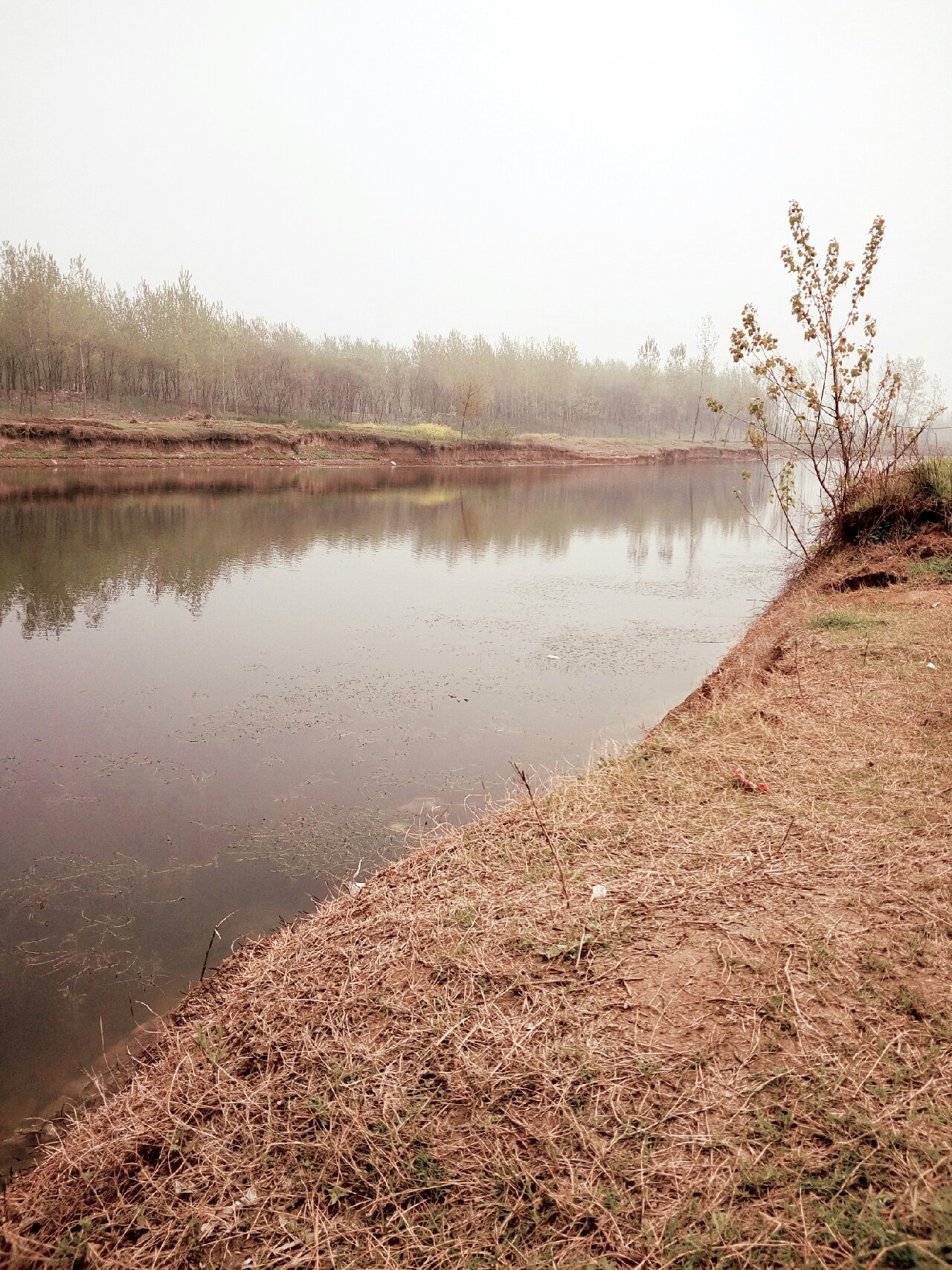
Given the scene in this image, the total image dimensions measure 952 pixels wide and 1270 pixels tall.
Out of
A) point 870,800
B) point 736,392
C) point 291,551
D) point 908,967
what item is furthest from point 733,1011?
point 736,392

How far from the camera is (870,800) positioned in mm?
4809

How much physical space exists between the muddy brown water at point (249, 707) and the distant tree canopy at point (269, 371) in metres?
39.0

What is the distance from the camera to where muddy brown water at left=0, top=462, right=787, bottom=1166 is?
16.0ft

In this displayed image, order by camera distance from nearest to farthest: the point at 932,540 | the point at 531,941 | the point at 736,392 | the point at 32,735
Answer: the point at 531,941 < the point at 32,735 < the point at 932,540 < the point at 736,392

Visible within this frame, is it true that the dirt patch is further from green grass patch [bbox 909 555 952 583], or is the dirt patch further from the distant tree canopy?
the distant tree canopy

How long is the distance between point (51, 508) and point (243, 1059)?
2454cm

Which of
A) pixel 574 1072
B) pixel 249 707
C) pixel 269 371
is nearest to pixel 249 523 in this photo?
pixel 249 707

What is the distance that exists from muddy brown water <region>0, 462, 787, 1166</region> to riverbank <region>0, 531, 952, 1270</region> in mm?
795

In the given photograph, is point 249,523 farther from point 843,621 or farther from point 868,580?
point 843,621

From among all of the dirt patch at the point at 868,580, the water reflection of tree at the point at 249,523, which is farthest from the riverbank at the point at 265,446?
the dirt patch at the point at 868,580

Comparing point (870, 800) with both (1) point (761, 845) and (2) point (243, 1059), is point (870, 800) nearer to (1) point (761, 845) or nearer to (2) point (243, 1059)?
(1) point (761, 845)

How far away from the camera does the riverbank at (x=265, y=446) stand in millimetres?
39531

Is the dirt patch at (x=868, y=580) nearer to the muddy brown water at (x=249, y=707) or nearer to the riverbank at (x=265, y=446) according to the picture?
the muddy brown water at (x=249, y=707)

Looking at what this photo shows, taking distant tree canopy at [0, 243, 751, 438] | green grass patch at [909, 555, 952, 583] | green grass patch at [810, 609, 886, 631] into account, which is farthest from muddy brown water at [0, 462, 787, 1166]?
distant tree canopy at [0, 243, 751, 438]
